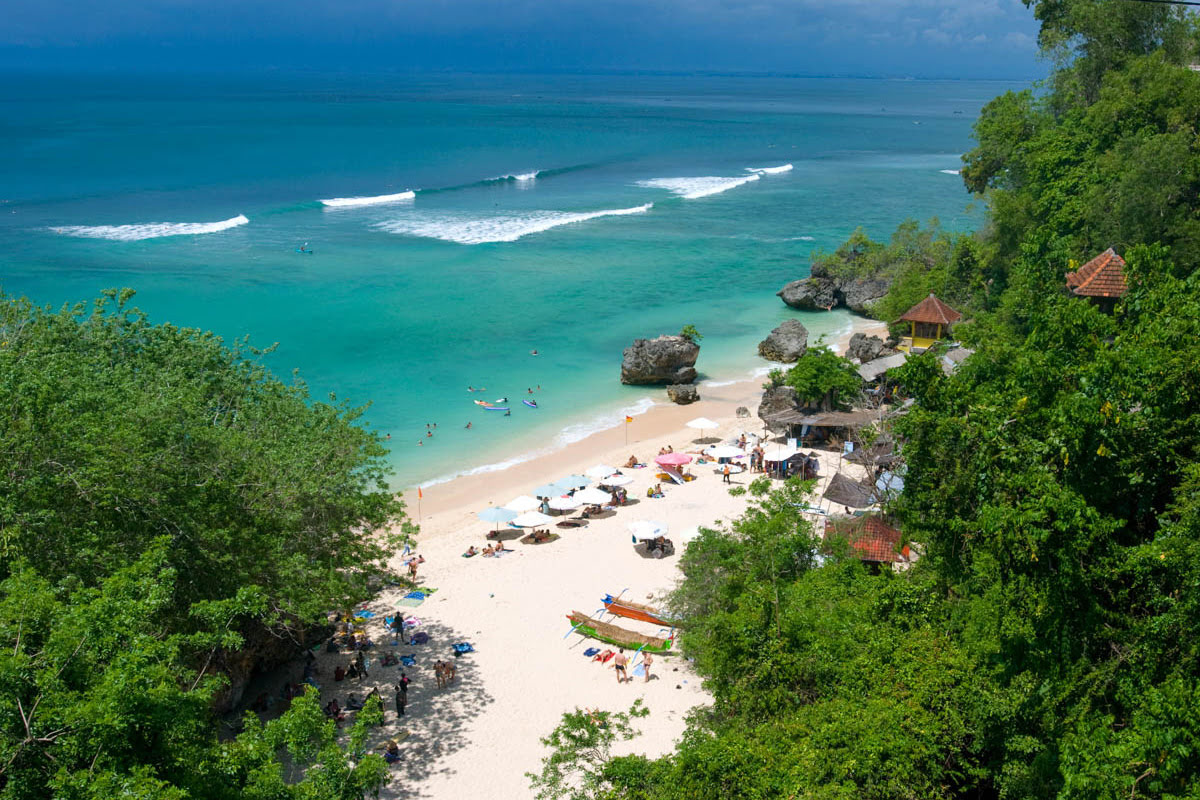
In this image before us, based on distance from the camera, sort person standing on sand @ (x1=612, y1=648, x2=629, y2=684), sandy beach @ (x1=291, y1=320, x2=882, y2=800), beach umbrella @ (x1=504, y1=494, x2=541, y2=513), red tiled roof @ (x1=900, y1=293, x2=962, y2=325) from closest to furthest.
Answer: sandy beach @ (x1=291, y1=320, x2=882, y2=800) → person standing on sand @ (x1=612, y1=648, x2=629, y2=684) → beach umbrella @ (x1=504, y1=494, x2=541, y2=513) → red tiled roof @ (x1=900, y1=293, x2=962, y2=325)

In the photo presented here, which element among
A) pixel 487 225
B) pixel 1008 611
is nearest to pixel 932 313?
pixel 1008 611

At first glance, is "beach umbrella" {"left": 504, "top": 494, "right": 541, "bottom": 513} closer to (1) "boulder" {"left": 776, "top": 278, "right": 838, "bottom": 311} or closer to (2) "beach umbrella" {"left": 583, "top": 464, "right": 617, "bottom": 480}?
(2) "beach umbrella" {"left": 583, "top": 464, "right": 617, "bottom": 480}

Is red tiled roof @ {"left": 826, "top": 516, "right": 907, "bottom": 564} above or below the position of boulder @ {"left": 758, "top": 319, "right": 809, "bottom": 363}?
above

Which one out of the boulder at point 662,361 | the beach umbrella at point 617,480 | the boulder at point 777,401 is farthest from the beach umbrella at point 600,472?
the boulder at point 662,361

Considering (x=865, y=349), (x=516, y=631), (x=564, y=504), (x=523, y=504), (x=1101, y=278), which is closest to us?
(x=516, y=631)

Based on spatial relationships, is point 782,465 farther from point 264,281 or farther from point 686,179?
point 686,179

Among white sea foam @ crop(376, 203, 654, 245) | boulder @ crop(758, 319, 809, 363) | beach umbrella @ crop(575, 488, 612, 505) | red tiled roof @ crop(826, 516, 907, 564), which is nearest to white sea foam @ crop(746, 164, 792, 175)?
white sea foam @ crop(376, 203, 654, 245)

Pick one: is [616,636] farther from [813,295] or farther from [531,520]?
[813,295]
